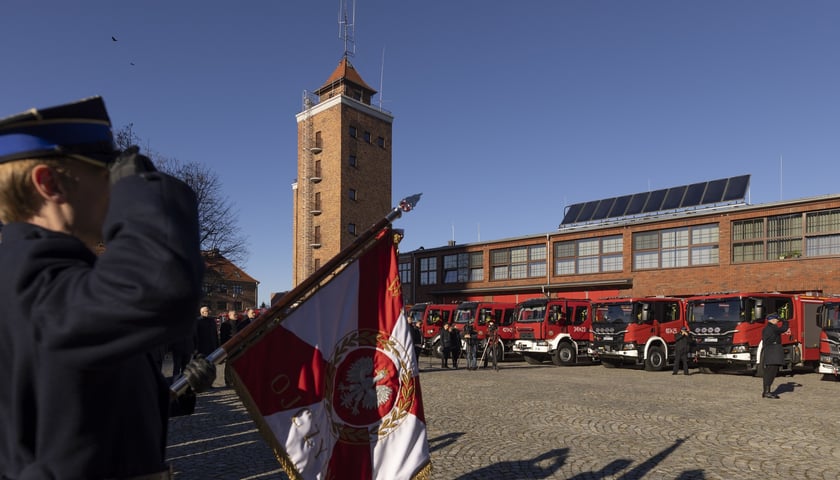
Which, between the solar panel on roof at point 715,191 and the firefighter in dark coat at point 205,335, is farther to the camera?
the solar panel on roof at point 715,191

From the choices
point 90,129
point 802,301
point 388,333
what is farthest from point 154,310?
point 802,301

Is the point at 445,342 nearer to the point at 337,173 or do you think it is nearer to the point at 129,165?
the point at 129,165

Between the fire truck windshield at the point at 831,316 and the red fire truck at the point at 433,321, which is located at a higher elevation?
the fire truck windshield at the point at 831,316

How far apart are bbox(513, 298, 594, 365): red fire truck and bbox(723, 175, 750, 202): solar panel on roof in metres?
12.9

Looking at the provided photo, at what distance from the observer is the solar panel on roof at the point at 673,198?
33.2 m

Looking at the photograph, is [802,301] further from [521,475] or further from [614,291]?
[521,475]

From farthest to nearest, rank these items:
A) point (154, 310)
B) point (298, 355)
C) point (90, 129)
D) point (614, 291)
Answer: point (614, 291) → point (298, 355) → point (90, 129) → point (154, 310)

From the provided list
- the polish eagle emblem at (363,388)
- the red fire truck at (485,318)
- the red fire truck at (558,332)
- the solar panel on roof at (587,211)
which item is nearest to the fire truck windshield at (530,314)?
the red fire truck at (558,332)

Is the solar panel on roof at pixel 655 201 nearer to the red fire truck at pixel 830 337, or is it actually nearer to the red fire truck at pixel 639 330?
the red fire truck at pixel 639 330

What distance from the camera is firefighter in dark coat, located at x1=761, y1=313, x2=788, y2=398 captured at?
1291 centimetres

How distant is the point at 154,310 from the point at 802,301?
23056 mm

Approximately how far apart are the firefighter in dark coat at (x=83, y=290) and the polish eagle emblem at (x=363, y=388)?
6.66ft

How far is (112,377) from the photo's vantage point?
48.4 inches

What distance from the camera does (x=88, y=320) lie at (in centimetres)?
102
